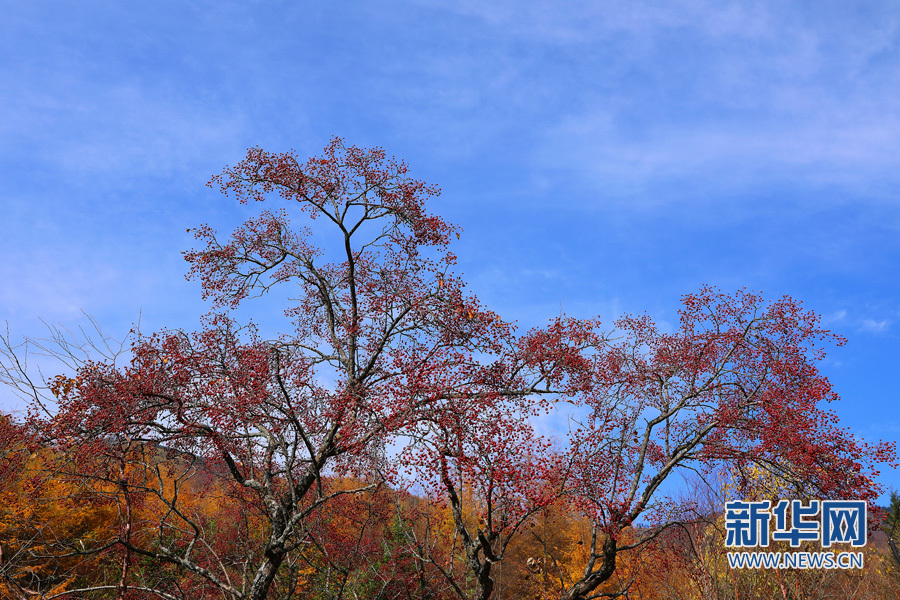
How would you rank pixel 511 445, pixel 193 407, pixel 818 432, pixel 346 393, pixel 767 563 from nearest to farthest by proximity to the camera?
pixel 511 445, pixel 346 393, pixel 193 407, pixel 767 563, pixel 818 432

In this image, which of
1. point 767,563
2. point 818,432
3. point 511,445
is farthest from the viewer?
point 818,432

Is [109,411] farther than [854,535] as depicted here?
No

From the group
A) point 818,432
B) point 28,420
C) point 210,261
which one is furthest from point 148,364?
point 818,432

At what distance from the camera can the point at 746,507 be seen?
13023 millimetres

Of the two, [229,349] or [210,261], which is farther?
[210,261]

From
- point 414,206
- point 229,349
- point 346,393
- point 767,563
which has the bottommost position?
point 767,563

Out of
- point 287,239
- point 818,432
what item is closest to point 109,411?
point 287,239

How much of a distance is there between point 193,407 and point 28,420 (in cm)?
261

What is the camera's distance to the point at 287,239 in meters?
13.9

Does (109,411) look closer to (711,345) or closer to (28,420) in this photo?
(28,420)

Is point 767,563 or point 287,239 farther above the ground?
point 287,239

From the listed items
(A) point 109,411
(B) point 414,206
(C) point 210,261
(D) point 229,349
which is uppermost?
(B) point 414,206

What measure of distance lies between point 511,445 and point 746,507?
22.7 feet

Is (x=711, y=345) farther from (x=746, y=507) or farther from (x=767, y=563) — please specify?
(x=767, y=563)
